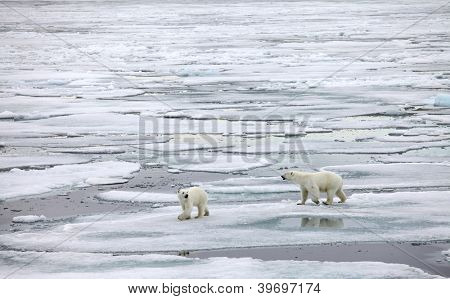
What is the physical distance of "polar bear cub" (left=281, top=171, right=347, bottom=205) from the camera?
6809mm

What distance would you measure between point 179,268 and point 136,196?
2.32m

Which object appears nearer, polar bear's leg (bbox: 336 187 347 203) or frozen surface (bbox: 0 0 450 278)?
frozen surface (bbox: 0 0 450 278)

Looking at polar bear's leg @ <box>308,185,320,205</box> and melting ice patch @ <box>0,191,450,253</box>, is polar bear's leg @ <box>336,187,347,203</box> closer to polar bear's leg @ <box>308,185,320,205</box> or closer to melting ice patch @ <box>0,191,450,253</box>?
melting ice patch @ <box>0,191,450,253</box>

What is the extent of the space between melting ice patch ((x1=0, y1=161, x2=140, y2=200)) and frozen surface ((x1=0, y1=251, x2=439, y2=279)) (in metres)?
2.34

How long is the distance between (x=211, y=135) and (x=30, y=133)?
2706mm

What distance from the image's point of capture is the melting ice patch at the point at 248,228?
578cm

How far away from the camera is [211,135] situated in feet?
35.8

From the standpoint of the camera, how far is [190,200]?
631 cm

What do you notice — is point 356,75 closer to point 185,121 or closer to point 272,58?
point 272,58

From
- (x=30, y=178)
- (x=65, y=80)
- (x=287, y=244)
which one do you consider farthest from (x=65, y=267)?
(x=65, y=80)

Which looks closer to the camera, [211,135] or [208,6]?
[211,135]

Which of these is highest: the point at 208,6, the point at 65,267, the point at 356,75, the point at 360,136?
the point at 208,6
